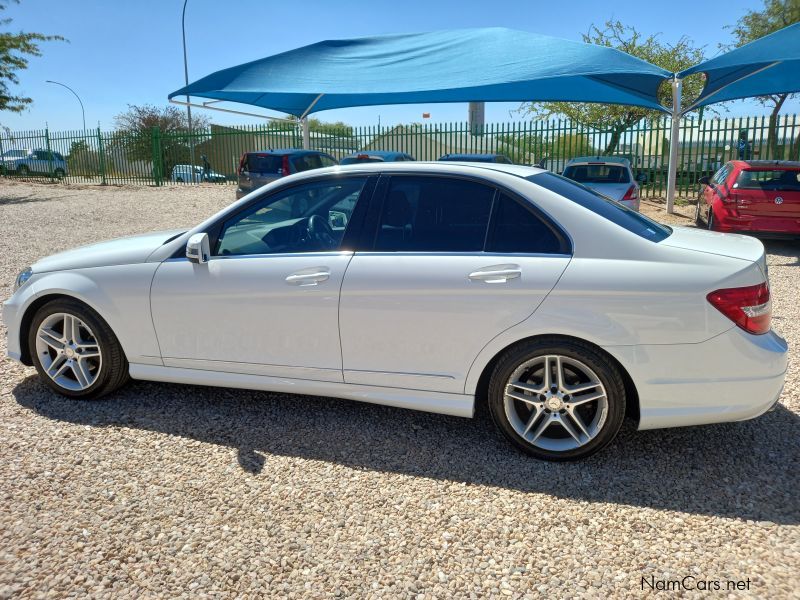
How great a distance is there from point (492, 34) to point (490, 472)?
8934 mm

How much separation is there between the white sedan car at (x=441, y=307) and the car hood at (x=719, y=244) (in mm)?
21

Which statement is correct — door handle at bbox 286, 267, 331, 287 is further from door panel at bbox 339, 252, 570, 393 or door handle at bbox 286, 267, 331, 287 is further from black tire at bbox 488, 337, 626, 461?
black tire at bbox 488, 337, 626, 461

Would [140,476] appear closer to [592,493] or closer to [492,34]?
[592,493]

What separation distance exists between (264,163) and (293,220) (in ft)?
Answer: 37.4

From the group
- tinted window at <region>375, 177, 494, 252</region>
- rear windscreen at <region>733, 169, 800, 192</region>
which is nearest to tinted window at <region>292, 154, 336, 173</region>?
rear windscreen at <region>733, 169, 800, 192</region>

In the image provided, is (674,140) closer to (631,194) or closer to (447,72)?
(631,194)

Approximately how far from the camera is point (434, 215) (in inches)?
134

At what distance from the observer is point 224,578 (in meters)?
2.44

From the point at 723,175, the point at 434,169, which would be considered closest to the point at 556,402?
the point at 434,169

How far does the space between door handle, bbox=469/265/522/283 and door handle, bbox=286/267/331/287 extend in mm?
787

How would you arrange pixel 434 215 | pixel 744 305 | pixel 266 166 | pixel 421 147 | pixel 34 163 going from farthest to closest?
pixel 34 163 → pixel 421 147 → pixel 266 166 → pixel 434 215 → pixel 744 305

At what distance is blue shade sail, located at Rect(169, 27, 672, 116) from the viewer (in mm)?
9180

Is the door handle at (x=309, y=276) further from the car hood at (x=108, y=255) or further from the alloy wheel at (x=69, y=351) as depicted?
the alloy wheel at (x=69, y=351)

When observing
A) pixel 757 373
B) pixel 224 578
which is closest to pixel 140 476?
pixel 224 578
